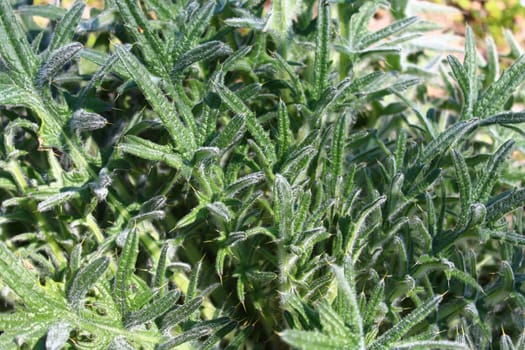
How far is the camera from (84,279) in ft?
4.21

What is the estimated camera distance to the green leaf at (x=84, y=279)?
1.27 meters

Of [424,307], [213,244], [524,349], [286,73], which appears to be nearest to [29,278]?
[213,244]

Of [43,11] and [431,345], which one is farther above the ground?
[43,11]

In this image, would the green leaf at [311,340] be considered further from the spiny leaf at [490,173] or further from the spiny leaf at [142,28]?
the spiny leaf at [142,28]

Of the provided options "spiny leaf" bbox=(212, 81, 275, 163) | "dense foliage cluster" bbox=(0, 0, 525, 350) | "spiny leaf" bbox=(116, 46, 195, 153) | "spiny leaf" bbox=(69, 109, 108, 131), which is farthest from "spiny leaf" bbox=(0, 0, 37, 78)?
"spiny leaf" bbox=(212, 81, 275, 163)

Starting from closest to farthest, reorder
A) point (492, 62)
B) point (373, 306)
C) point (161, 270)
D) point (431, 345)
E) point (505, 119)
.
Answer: point (431, 345), point (373, 306), point (161, 270), point (505, 119), point (492, 62)

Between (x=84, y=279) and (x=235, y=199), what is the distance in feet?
1.42

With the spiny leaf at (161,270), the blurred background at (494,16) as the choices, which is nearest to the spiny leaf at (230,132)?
the spiny leaf at (161,270)

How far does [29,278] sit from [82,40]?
0.98 m

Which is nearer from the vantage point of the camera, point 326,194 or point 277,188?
point 277,188

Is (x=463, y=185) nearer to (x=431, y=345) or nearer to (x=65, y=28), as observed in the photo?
Answer: (x=431, y=345)

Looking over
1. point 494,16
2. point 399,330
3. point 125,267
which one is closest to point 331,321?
point 399,330

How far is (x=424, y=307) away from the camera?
4.17 feet

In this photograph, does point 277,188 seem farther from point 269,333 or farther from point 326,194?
point 269,333
